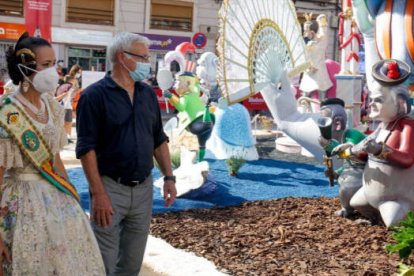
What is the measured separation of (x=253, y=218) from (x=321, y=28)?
256 inches

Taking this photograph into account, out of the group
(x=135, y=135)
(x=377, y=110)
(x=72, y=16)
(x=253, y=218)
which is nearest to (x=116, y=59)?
(x=135, y=135)

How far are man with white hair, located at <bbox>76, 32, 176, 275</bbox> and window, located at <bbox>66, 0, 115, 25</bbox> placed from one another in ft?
59.6

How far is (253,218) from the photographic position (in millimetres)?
5215

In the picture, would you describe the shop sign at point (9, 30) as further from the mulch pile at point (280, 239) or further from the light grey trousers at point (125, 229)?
the light grey trousers at point (125, 229)

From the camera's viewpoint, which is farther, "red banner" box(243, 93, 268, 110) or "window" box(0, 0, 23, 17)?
"window" box(0, 0, 23, 17)

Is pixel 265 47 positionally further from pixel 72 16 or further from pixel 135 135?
pixel 72 16

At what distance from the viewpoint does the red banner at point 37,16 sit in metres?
10.8

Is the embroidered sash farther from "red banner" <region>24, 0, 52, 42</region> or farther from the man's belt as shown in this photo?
"red banner" <region>24, 0, 52, 42</region>

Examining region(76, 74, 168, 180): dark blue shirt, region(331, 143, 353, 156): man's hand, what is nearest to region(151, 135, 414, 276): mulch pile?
region(331, 143, 353, 156): man's hand

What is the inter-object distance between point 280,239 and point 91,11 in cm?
1781

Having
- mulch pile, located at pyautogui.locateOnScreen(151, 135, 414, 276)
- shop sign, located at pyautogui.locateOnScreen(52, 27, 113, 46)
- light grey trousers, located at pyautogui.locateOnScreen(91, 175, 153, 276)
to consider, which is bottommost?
mulch pile, located at pyautogui.locateOnScreen(151, 135, 414, 276)

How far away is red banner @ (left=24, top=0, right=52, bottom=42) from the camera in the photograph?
1079 centimetres

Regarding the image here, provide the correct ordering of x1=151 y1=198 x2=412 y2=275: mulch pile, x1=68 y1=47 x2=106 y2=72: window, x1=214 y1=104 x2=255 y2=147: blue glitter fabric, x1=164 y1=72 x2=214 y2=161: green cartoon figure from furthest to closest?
x1=68 y1=47 x2=106 y2=72: window < x1=214 y1=104 x2=255 y2=147: blue glitter fabric < x1=164 y1=72 x2=214 y2=161: green cartoon figure < x1=151 y1=198 x2=412 y2=275: mulch pile

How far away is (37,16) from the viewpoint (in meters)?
10.9
